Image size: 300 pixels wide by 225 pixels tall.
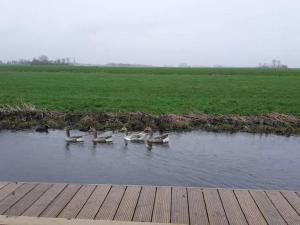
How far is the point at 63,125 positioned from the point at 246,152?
9901 mm

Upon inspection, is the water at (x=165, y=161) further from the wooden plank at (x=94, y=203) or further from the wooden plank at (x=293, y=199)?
the wooden plank at (x=94, y=203)

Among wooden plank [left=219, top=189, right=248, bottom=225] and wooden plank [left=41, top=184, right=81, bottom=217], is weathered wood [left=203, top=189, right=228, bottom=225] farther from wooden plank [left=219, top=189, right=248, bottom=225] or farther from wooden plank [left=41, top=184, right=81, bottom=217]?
wooden plank [left=41, top=184, right=81, bottom=217]

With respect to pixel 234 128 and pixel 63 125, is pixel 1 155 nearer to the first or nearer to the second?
pixel 63 125

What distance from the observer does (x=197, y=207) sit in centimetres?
809

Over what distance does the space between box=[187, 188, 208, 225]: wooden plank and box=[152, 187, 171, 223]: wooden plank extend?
1.42 ft

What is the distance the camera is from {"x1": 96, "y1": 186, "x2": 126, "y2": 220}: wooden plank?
765cm

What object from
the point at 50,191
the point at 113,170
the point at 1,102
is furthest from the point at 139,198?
the point at 1,102

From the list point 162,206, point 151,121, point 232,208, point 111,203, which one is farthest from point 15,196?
point 151,121

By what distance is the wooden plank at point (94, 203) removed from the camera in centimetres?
765

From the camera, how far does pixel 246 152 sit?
17.0m

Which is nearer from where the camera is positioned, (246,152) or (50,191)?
(50,191)

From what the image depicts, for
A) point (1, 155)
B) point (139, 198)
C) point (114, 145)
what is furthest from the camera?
point (114, 145)

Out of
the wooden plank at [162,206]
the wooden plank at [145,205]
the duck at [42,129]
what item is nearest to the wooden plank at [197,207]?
the wooden plank at [162,206]

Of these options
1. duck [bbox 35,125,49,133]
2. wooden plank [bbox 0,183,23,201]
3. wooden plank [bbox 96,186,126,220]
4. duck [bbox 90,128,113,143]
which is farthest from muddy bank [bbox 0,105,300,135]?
wooden plank [bbox 96,186,126,220]
